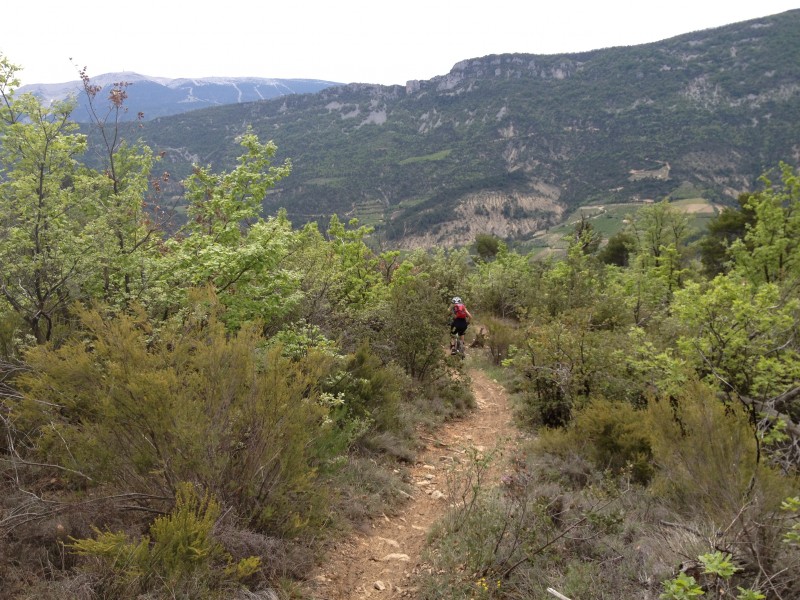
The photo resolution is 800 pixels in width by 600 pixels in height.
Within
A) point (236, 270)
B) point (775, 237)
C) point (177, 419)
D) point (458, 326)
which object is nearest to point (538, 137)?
point (775, 237)

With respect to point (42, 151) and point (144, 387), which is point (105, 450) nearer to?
point (144, 387)

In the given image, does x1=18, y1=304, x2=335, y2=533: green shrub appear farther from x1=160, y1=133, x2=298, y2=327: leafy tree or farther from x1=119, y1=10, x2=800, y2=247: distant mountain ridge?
x1=119, y1=10, x2=800, y2=247: distant mountain ridge

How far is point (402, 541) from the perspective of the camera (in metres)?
4.58

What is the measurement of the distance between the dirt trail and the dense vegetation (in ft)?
0.71

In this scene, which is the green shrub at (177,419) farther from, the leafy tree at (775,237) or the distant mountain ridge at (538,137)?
the distant mountain ridge at (538,137)

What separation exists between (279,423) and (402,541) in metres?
2.05

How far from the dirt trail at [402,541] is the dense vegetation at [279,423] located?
0.71 feet

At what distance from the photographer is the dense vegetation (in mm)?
3041

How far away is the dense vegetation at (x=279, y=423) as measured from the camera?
304 cm

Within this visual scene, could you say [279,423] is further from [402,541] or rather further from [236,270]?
[236,270]

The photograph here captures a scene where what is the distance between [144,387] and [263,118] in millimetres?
209616

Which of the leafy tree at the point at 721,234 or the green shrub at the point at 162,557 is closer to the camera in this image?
the green shrub at the point at 162,557

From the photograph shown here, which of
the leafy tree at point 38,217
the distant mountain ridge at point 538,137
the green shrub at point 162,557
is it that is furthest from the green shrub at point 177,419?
the distant mountain ridge at point 538,137

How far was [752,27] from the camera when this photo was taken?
168000mm
